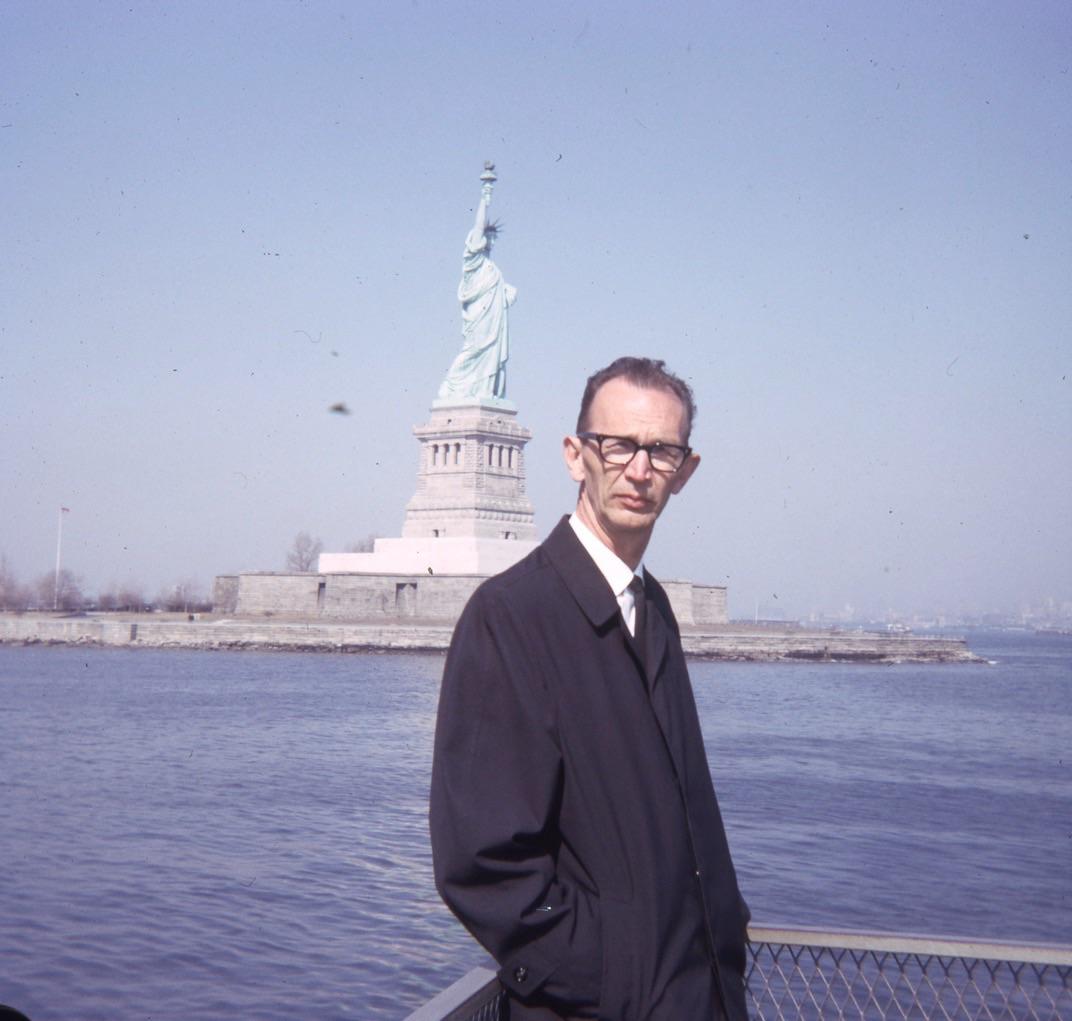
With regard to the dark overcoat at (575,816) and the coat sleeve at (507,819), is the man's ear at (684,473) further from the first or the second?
the coat sleeve at (507,819)

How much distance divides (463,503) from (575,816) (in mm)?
38701

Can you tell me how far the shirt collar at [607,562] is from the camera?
2.24 m

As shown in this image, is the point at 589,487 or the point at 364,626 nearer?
the point at 589,487

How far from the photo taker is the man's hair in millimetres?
2305

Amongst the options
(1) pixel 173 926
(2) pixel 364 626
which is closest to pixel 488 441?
(2) pixel 364 626

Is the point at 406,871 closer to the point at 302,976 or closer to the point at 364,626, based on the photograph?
the point at 302,976

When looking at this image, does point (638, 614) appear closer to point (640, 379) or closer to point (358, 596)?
point (640, 379)

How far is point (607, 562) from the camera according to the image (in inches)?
88.9

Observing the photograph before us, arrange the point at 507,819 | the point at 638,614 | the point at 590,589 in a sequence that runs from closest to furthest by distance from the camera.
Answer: the point at 507,819, the point at 590,589, the point at 638,614

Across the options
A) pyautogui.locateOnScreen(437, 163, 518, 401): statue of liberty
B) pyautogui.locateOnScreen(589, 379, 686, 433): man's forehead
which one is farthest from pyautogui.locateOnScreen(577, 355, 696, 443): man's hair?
pyautogui.locateOnScreen(437, 163, 518, 401): statue of liberty

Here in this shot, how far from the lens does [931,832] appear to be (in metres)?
14.4

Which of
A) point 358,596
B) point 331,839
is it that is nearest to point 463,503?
point 358,596

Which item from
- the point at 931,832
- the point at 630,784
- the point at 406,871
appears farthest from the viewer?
the point at 931,832

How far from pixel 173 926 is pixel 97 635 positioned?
116 ft
